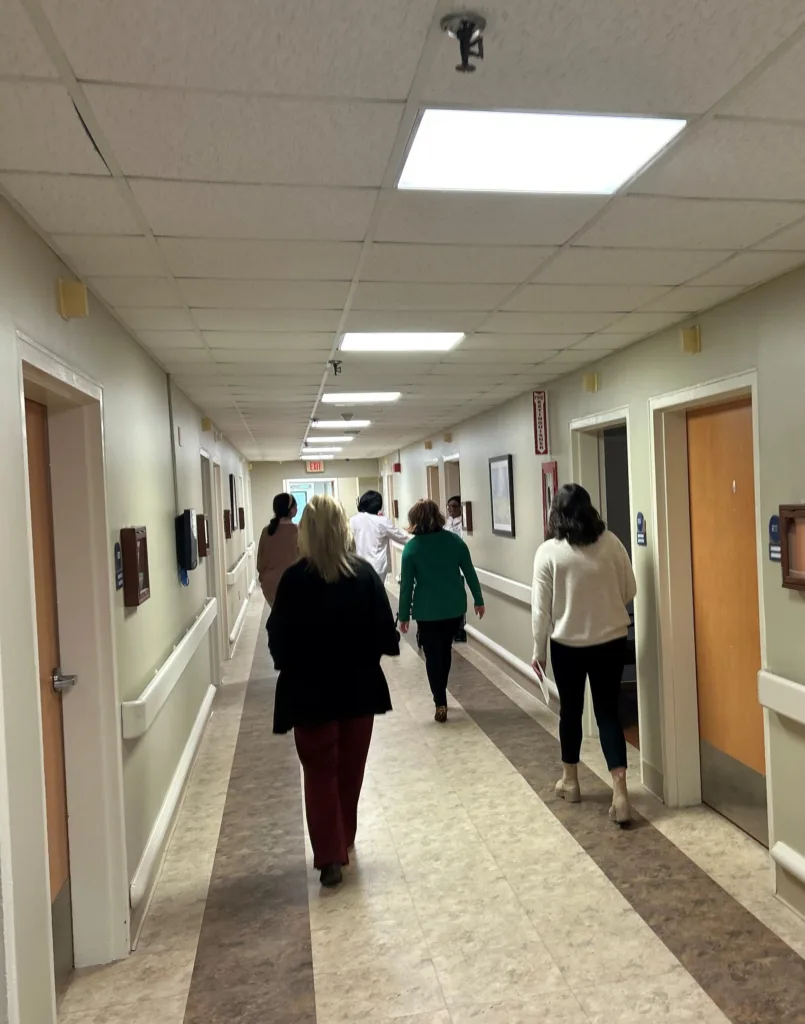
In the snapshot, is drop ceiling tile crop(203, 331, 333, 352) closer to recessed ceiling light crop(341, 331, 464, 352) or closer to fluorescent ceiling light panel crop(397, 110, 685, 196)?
recessed ceiling light crop(341, 331, 464, 352)

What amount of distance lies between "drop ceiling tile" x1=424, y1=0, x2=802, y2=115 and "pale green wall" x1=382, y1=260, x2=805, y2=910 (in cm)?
143

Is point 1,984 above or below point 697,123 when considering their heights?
below

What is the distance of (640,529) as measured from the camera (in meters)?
3.79

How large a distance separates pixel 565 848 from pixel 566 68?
3.02 meters

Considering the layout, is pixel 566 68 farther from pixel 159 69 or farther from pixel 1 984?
pixel 1 984

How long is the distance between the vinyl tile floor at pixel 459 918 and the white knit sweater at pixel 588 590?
36.3 inches

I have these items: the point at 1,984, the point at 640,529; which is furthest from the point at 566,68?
the point at 640,529

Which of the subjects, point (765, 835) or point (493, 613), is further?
point (493, 613)

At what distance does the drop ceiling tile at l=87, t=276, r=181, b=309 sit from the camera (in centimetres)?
248

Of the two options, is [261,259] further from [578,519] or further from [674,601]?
[674,601]

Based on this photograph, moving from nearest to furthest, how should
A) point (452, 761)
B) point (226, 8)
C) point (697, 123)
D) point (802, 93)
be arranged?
point (226, 8) → point (802, 93) → point (697, 123) → point (452, 761)

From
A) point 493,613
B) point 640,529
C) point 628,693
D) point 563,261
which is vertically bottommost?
point 628,693

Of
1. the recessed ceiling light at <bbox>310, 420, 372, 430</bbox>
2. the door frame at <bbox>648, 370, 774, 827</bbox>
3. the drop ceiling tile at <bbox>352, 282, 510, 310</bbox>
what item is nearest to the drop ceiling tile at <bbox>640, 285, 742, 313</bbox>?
the door frame at <bbox>648, 370, 774, 827</bbox>

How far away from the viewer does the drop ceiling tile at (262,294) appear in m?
2.55
